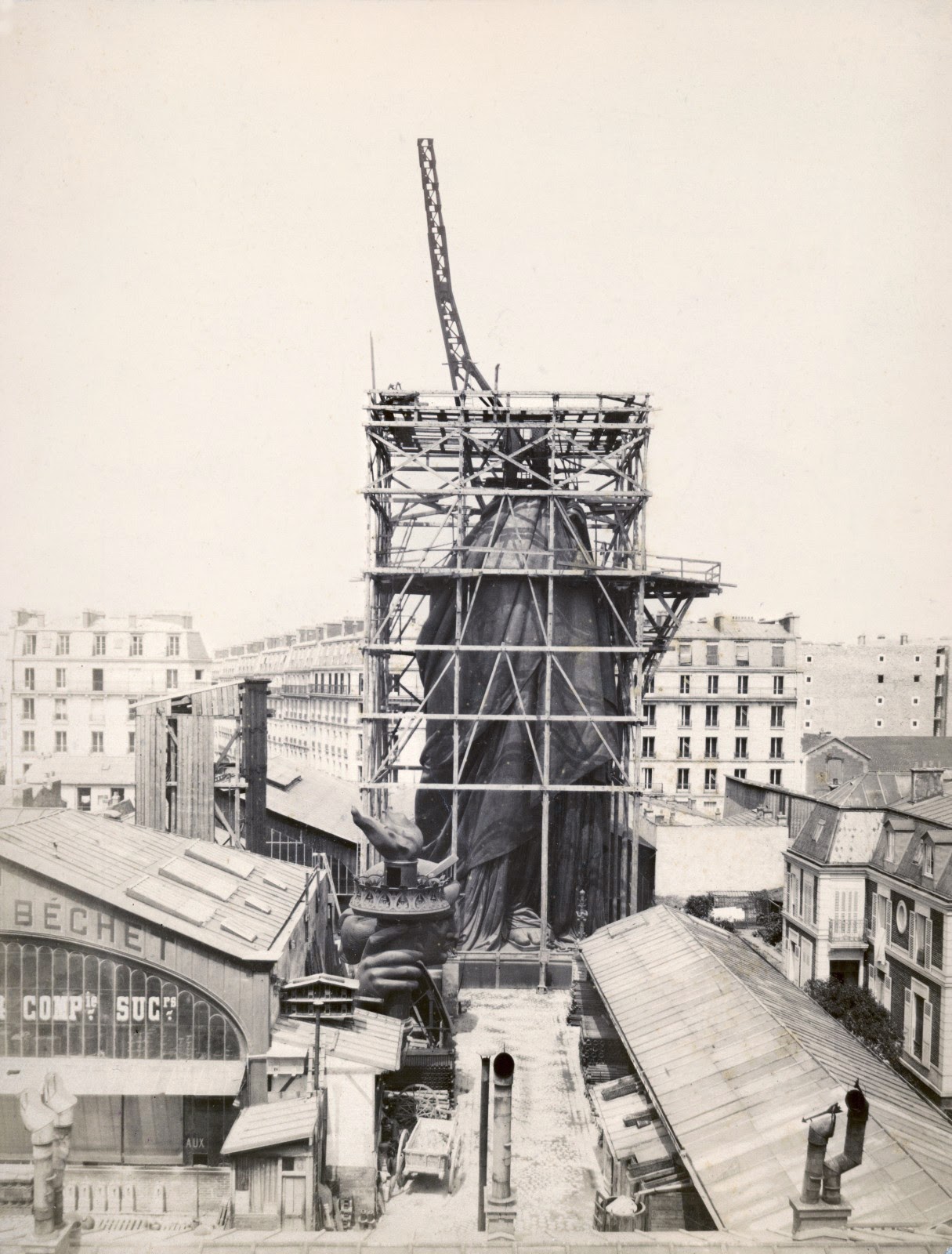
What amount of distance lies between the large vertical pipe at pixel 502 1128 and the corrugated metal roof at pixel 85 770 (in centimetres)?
3095

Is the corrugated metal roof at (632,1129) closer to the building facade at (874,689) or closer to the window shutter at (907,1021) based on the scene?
the window shutter at (907,1021)

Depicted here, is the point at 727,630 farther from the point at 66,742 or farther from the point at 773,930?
the point at 66,742

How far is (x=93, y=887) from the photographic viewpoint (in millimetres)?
14805

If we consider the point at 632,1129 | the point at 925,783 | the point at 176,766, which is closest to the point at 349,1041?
the point at 632,1129

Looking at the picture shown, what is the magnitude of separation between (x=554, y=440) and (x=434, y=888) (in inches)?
498

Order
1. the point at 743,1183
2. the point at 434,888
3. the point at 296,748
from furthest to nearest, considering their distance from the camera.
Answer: the point at 296,748 < the point at 434,888 < the point at 743,1183

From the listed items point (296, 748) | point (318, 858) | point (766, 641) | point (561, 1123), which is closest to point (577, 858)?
point (318, 858)

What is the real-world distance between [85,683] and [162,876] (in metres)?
30.5

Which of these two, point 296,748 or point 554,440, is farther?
point 296,748

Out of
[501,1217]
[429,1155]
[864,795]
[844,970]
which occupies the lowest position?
[844,970]

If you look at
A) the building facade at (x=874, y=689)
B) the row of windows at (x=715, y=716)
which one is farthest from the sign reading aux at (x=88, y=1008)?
the building facade at (x=874, y=689)

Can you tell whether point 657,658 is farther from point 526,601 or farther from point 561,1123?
point 561,1123

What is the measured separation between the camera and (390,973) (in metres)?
19.1

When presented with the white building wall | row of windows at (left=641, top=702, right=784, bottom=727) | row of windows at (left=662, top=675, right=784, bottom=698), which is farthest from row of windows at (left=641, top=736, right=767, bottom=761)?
the white building wall
